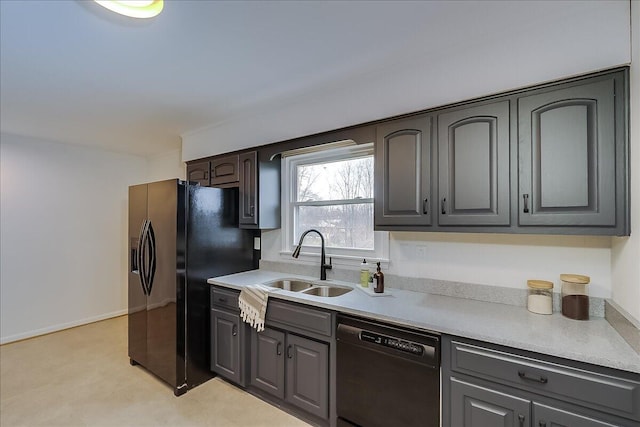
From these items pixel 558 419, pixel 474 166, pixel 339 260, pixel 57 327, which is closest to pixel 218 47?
pixel 474 166

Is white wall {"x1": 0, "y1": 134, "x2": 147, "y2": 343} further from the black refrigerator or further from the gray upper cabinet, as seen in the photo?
the gray upper cabinet

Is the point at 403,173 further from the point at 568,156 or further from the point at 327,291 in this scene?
the point at 327,291

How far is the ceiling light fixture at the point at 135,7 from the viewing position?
4.68 ft

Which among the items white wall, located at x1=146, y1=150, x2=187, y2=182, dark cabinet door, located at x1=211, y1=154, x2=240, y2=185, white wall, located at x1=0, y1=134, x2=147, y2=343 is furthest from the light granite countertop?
white wall, located at x1=0, y1=134, x2=147, y2=343

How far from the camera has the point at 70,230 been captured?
4.08 metres

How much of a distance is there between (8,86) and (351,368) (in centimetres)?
331

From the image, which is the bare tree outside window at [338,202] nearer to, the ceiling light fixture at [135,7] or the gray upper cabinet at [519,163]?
the gray upper cabinet at [519,163]

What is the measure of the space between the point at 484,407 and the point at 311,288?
1.50 metres

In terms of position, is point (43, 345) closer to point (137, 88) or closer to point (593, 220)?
point (137, 88)

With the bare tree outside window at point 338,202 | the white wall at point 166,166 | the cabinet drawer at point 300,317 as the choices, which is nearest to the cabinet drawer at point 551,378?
the cabinet drawer at point 300,317

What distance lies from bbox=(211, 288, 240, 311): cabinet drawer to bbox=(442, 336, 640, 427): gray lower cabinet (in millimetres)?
1655

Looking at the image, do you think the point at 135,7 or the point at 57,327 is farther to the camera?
the point at 57,327

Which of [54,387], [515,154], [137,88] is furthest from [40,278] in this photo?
[515,154]

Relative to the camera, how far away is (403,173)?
202 cm
